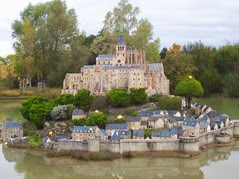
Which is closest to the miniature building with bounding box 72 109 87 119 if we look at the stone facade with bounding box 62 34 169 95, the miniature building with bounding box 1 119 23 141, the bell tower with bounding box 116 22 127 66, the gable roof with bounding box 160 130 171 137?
the miniature building with bounding box 1 119 23 141

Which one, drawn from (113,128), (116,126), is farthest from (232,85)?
(113,128)

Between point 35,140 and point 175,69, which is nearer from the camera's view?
point 35,140

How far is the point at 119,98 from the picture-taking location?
37.1m

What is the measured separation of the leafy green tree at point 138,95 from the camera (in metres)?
38.1

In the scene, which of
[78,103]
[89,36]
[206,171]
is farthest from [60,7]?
[206,171]

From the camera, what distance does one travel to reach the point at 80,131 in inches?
1230

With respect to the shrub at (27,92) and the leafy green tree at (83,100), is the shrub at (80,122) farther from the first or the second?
the shrub at (27,92)

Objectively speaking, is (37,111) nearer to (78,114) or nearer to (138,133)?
(78,114)

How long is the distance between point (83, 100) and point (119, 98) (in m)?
3.44

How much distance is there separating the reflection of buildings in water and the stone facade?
35.6 ft

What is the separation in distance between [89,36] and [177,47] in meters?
15.2

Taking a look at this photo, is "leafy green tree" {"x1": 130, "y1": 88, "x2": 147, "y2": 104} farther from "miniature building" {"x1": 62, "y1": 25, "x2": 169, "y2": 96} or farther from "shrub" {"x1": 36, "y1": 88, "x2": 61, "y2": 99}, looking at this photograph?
"shrub" {"x1": 36, "y1": 88, "x2": 61, "y2": 99}

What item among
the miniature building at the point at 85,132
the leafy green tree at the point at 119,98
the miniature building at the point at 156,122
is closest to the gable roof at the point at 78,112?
the leafy green tree at the point at 119,98

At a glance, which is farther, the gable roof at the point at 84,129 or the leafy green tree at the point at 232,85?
the leafy green tree at the point at 232,85
